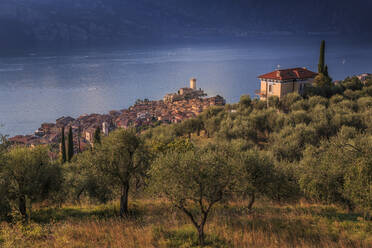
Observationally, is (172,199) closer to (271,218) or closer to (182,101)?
(271,218)

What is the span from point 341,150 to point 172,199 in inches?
264

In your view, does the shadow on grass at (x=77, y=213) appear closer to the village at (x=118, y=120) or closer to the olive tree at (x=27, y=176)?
the olive tree at (x=27, y=176)

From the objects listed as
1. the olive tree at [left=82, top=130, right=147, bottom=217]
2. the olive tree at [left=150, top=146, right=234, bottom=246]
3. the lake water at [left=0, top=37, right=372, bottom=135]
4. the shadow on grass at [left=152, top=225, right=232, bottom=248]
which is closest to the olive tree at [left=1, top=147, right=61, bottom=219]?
the olive tree at [left=82, top=130, right=147, bottom=217]

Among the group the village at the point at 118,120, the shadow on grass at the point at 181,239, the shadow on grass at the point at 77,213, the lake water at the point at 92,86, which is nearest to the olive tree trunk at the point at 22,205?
the shadow on grass at the point at 77,213

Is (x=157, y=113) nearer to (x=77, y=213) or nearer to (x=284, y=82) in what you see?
(x=284, y=82)

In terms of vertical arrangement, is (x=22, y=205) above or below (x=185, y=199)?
below

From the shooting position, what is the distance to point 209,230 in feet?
28.2

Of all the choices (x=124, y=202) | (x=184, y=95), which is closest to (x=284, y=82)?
(x=124, y=202)

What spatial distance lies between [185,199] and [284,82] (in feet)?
118

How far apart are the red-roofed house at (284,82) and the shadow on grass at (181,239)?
115 feet

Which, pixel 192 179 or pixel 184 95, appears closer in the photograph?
pixel 192 179

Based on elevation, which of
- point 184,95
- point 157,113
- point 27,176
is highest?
point 27,176

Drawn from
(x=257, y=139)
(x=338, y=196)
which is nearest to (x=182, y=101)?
(x=257, y=139)

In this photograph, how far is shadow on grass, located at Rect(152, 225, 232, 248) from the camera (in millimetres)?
7770
